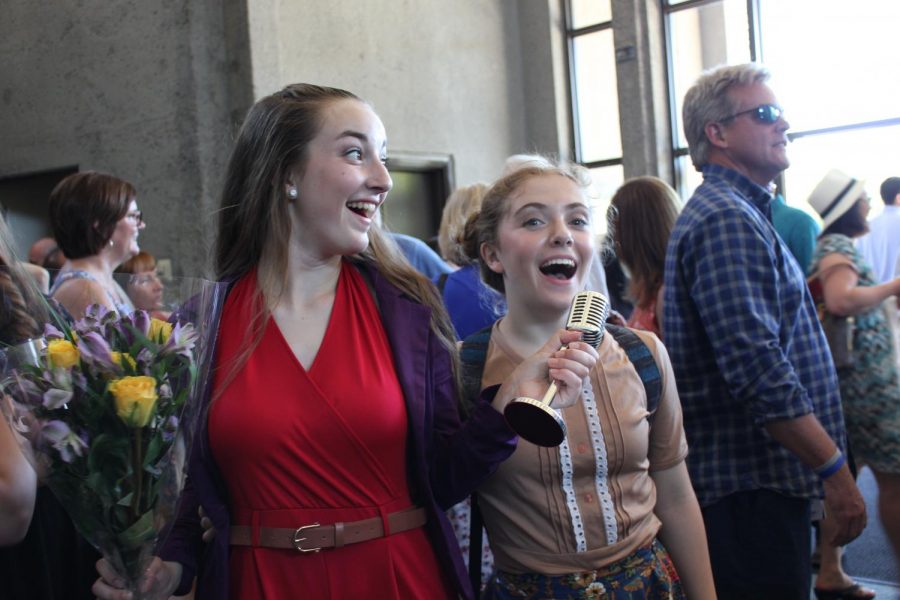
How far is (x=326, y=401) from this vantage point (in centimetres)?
144

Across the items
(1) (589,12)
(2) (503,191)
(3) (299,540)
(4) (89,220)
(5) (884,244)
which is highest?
(1) (589,12)

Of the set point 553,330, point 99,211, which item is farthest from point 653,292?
point 99,211

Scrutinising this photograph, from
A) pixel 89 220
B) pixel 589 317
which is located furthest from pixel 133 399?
pixel 89 220

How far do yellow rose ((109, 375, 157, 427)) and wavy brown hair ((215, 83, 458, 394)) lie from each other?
0.34 m

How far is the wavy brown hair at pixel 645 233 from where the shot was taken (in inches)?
123

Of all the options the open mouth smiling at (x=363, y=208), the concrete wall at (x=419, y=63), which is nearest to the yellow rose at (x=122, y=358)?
the open mouth smiling at (x=363, y=208)

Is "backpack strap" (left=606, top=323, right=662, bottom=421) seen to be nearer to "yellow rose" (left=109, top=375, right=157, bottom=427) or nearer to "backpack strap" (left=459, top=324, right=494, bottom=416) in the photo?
"backpack strap" (left=459, top=324, right=494, bottom=416)

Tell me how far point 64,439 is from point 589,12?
10.5m

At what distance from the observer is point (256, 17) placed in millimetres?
7621

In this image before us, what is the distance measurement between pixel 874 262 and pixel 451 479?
6.23m

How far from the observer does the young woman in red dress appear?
55.9 inches

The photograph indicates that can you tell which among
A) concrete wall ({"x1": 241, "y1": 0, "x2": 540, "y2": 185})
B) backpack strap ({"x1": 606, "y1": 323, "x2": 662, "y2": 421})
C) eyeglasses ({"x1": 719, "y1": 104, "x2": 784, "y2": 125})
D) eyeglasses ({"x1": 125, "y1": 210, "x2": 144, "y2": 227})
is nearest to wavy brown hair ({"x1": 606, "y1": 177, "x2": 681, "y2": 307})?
eyeglasses ({"x1": 719, "y1": 104, "x2": 784, "y2": 125})

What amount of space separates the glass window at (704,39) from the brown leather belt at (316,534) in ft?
29.4

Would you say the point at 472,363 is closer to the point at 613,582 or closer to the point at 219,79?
the point at 613,582
